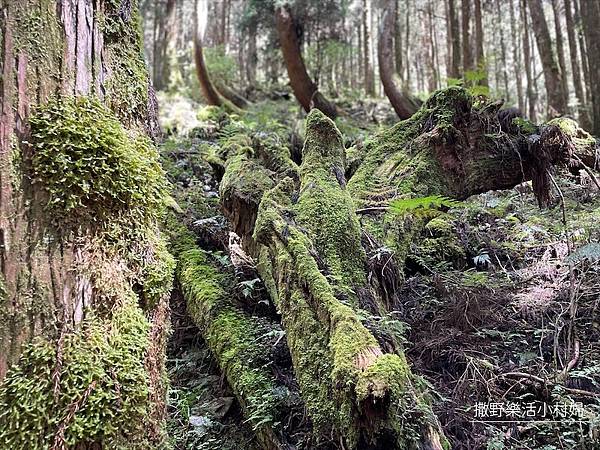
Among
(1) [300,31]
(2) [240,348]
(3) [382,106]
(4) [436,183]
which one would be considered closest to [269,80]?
(3) [382,106]

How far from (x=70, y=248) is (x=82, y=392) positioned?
51cm

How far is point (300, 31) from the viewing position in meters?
13.6

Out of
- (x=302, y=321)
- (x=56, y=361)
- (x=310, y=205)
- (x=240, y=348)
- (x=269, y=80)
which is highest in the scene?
(x=269, y=80)

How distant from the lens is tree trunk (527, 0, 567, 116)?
10.5 metres

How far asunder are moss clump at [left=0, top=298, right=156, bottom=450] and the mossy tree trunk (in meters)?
1.23

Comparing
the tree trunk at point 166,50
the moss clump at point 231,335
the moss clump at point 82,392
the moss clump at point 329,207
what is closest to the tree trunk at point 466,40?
the tree trunk at point 166,50

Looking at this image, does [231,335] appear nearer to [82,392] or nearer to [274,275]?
[274,275]

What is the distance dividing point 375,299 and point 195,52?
11873mm

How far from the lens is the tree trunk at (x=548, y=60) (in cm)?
1049

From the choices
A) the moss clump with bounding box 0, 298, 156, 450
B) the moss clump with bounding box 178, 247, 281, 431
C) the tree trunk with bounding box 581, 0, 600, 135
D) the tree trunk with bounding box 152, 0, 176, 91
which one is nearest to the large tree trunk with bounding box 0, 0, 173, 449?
the moss clump with bounding box 0, 298, 156, 450

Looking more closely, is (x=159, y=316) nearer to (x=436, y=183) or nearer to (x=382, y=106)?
(x=436, y=183)

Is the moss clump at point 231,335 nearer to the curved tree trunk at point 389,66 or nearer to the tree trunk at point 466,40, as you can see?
the curved tree trunk at point 389,66

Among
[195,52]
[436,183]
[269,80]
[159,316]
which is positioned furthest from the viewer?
[269,80]

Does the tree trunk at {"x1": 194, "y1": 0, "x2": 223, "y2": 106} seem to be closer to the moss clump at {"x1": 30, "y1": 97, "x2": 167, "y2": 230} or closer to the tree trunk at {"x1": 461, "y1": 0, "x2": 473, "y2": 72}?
the tree trunk at {"x1": 461, "y1": 0, "x2": 473, "y2": 72}
